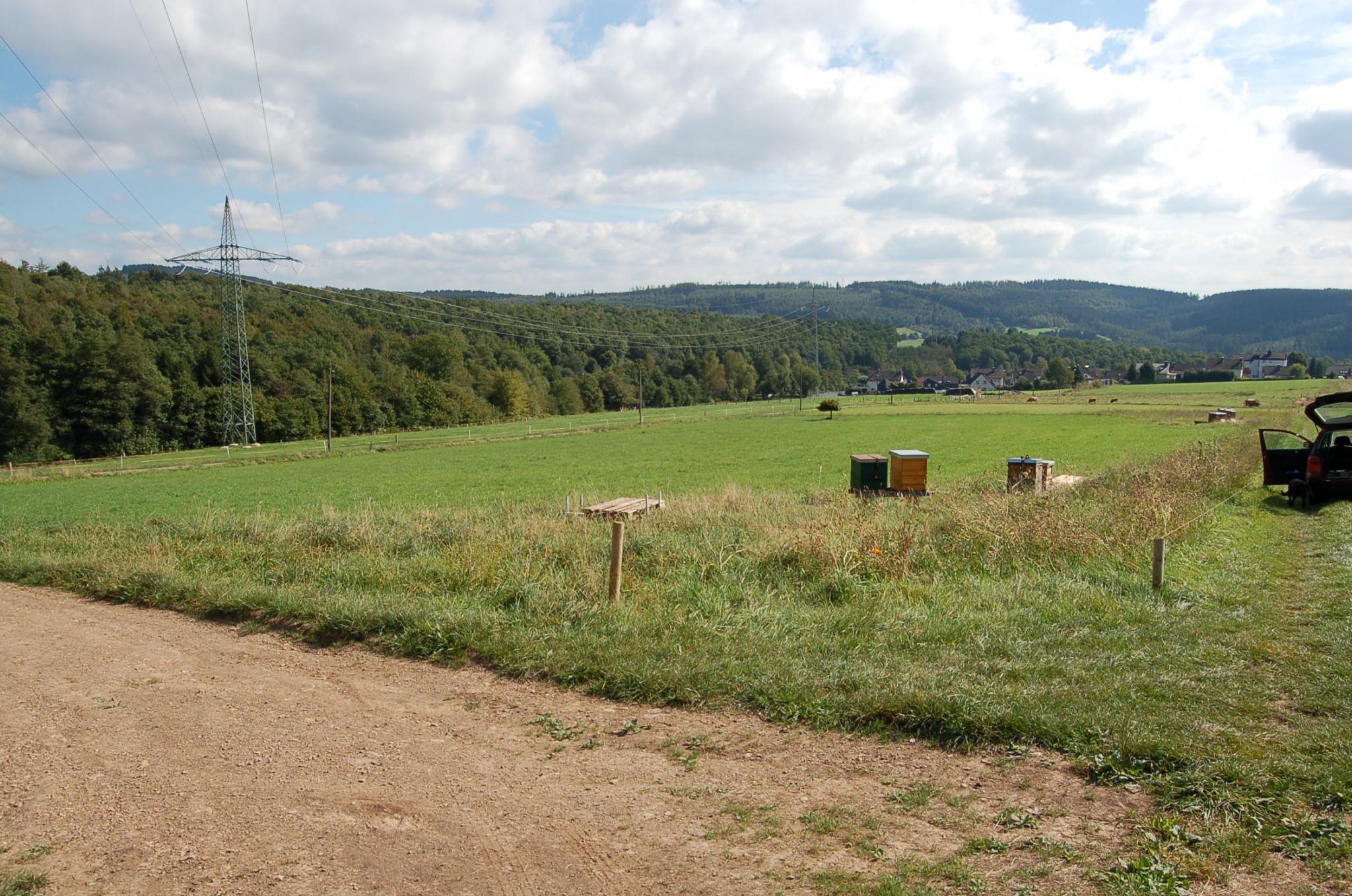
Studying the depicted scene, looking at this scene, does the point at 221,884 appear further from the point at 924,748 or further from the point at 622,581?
the point at 622,581

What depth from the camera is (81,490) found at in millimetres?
36531

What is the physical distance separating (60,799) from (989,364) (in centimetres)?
20165

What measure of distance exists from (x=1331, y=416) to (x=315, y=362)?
9178cm

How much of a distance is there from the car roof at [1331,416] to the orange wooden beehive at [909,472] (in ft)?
24.0

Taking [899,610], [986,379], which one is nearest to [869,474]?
[899,610]

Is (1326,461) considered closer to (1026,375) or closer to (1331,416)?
(1331,416)

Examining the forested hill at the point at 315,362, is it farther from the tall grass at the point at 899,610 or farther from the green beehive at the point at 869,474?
the green beehive at the point at 869,474

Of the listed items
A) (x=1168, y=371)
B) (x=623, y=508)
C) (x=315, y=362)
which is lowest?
(x=623, y=508)

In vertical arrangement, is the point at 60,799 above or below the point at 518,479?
above

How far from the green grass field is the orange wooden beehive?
1.02 meters

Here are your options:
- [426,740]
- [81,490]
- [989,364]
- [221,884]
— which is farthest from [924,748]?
[989,364]

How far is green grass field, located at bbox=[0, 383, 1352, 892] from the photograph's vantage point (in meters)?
5.30

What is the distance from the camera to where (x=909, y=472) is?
65.0 ft

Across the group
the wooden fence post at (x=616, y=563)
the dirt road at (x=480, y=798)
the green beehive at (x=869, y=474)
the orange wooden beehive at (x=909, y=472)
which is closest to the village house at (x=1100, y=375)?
the green beehive at (x=869, y=474)
